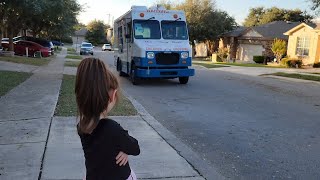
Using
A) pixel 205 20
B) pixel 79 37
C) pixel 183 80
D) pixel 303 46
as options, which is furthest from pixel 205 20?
pixel 79 37

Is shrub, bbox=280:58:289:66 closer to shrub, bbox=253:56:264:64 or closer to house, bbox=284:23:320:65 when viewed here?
house, bbox=284:23:320:65

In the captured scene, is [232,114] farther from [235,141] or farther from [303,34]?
[303,34]

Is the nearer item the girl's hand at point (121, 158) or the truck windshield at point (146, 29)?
the girl's hand at point (121, 158)

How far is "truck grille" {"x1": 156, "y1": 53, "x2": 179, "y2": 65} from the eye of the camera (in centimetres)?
1482

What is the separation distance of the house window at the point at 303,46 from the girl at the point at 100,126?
37002mm

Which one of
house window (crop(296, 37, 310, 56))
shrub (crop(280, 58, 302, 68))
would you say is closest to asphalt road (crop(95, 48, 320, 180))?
shrub (crop(280, 58, 302, 68))

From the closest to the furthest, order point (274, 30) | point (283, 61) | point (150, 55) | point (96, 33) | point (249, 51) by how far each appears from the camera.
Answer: point (150, 55), point (283, 61), point (274, 30), point (249, 51), point (96, 33)

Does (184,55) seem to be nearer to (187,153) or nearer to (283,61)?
(187,153)

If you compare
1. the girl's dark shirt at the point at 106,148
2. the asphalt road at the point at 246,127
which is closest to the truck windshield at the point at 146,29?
the asphalt road at the point at 246,127

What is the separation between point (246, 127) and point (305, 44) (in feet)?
104

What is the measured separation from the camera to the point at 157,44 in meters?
14.8

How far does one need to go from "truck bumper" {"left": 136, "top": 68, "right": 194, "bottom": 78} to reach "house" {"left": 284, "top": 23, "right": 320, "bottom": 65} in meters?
23.3

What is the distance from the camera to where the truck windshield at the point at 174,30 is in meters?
15.3

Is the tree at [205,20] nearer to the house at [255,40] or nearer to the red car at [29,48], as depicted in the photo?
the house at [255,40]
